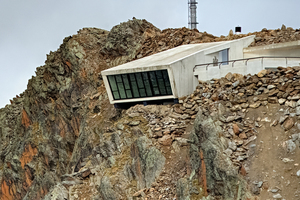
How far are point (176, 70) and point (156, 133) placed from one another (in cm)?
526

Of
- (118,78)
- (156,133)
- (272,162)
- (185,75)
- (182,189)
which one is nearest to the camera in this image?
(272,162)

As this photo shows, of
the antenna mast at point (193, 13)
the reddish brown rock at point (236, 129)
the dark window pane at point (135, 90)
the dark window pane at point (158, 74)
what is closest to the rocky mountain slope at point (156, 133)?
the reddish brown rock at point (236, 129)

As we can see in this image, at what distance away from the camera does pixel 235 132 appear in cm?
3456

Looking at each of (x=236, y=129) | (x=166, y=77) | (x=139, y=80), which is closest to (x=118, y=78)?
(x=139, y=80)

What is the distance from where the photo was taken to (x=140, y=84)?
43.6 m

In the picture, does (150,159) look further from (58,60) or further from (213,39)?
(58,60)

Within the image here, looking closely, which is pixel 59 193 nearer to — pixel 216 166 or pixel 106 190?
pixel 106 190

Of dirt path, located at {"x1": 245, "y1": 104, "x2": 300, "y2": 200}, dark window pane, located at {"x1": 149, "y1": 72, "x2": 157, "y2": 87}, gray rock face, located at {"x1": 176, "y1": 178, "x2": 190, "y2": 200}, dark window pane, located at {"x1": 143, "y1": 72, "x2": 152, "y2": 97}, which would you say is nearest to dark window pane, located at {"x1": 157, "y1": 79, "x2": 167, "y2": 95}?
dark window pane, located at {"x1": 149, "y1": 72, "x2": 157, "y2": 87}

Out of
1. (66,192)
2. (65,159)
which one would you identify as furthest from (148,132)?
(65,159)

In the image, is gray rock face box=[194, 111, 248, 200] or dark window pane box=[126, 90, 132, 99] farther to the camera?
dark window pane box=[126, 90, 132, 99]

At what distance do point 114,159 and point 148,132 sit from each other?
3.39m

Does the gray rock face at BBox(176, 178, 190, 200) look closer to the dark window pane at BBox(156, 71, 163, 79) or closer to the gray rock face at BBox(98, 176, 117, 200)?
the gray rock face at BBox(98, 176, 117, 200)

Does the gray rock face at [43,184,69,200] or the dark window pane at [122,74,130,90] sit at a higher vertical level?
the dark window pane at [122,74,130,90]

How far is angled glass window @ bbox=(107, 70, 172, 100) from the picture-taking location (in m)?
42.2
